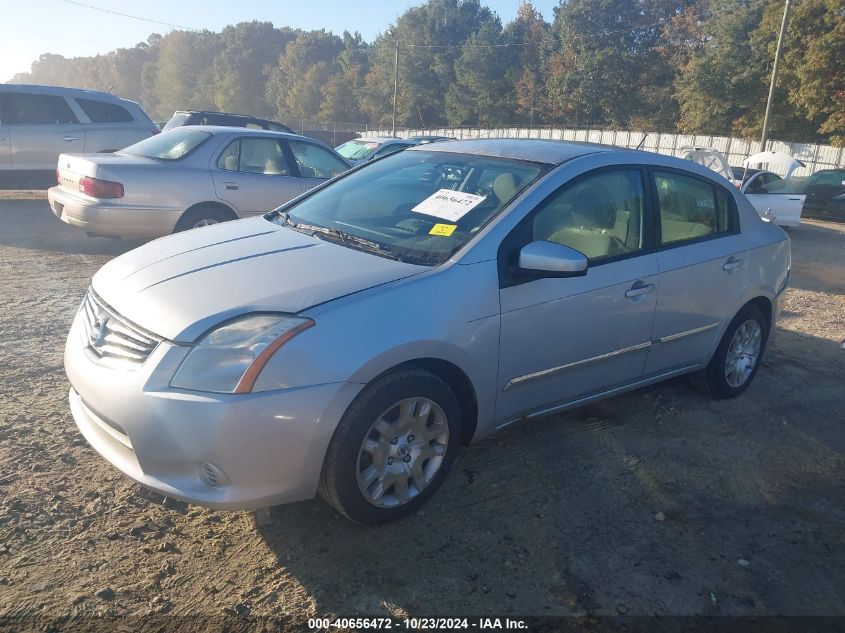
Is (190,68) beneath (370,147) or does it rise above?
above

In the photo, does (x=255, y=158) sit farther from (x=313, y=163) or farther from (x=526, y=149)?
(x=526, y=149)

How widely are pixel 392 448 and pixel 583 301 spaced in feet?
4.21

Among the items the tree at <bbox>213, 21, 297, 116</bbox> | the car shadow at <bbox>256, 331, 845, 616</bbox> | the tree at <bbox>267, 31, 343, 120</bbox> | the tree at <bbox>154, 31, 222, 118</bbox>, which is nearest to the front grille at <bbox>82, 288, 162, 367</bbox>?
the car shadow at <bbox>256, 331, 845, 616</bbox>

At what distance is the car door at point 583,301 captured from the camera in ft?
10.5

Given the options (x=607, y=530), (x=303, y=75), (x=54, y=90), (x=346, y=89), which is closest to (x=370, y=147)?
(x=54, y=90)

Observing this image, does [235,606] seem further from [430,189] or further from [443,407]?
[430,189]

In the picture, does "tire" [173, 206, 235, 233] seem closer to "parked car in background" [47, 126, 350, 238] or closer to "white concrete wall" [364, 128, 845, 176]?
"parked car in background" [47, 126, 350, 238]

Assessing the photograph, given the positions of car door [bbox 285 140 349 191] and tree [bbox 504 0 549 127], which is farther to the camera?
tree [bbox 504 0 549 127]

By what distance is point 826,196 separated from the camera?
1786 cm

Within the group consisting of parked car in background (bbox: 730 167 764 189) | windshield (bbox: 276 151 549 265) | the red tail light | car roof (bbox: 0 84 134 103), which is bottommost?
parked car in background (bbox: 730 167 764 189)

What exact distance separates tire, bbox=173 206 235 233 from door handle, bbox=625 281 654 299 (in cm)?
524

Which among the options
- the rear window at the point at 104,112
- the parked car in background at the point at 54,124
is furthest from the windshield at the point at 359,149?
the rear window at the point at 104,112

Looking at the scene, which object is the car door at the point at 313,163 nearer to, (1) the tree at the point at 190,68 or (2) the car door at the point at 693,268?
(2) the car door at the point at 693,268

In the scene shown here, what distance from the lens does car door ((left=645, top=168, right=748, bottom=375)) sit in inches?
155
